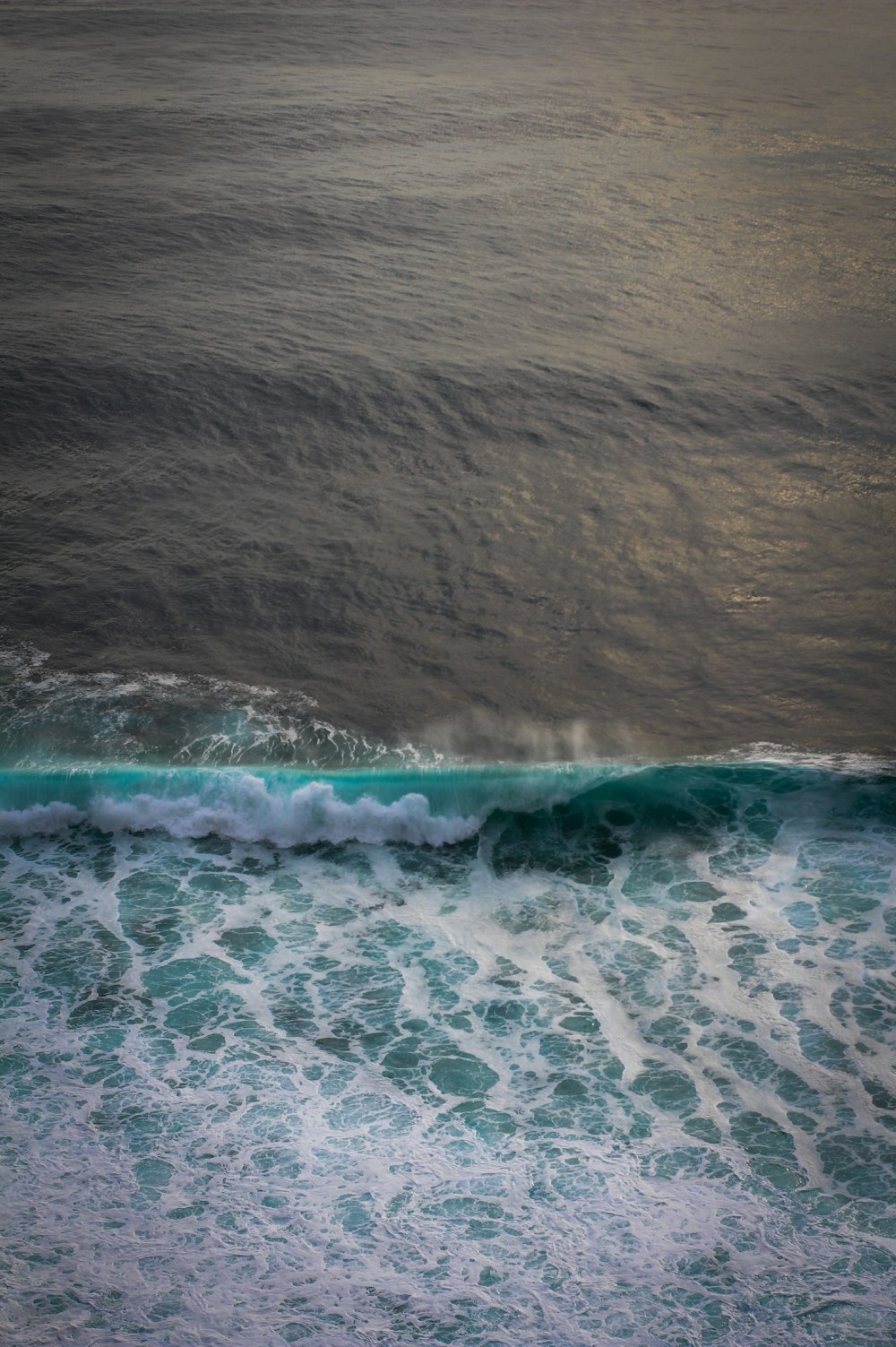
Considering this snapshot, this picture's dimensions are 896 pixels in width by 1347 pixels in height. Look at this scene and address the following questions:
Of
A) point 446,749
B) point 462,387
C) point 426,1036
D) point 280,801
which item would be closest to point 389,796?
point 446,749

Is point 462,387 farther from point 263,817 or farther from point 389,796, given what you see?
point 263,817

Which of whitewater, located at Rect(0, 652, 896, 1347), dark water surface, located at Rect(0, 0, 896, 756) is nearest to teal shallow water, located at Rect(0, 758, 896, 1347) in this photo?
whitewater, located at Rect(0, 652, 896, 1347)

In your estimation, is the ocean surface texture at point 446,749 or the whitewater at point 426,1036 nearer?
the whitewater at point 426,1036

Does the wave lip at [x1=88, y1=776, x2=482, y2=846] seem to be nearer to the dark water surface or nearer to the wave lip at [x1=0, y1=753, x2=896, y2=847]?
the wave lip at [x1=0, y1=753, x2=896, y2=847]

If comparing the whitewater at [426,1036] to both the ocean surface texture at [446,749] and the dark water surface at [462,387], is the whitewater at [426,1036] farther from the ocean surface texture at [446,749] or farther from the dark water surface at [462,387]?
the dark water surface at [462,387]

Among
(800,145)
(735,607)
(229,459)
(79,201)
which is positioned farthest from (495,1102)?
(800,145)

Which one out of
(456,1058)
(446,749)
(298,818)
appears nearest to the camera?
(456,1058)

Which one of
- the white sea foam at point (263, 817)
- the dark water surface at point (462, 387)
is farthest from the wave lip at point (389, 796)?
the dark water surface at point (462, 387)
